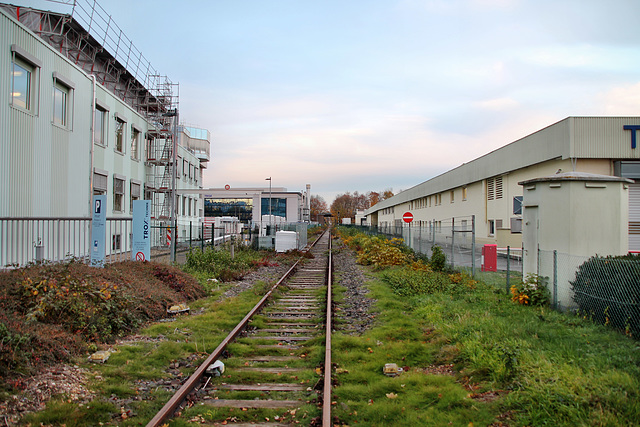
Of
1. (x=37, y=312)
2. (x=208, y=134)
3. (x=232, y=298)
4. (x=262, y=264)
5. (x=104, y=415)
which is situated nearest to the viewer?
(x=104, y=415)

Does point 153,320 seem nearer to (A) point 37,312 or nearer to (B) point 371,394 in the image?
(A) point 37,312

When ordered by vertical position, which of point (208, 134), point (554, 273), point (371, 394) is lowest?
point (371, 394)

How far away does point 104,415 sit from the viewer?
4.92 metres

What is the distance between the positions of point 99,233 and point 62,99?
354 inches

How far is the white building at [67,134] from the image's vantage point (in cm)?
1409

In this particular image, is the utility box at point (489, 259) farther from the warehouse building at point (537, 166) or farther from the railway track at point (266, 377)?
the railway track at point (266, 377)

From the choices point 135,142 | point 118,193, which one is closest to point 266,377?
point 118,193

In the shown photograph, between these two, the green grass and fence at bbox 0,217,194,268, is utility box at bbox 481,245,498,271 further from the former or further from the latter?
fence at bbox 0,217,194,268

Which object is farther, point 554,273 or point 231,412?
point 554,273

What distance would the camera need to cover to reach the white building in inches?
555

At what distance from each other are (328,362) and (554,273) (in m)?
5.45

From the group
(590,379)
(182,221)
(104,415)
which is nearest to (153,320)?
(104,415)

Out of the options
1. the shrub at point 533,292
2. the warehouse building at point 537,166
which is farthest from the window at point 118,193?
the shrub at point 533,292

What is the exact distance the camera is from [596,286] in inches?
318
